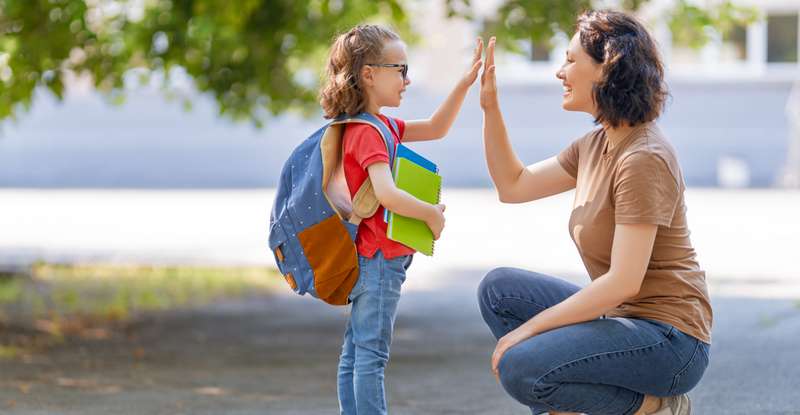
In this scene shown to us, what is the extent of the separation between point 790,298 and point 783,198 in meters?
11.0

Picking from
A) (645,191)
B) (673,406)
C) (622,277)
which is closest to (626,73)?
(645,191)

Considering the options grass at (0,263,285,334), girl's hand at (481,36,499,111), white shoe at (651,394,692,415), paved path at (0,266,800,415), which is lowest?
grass at (0,263,285,334)

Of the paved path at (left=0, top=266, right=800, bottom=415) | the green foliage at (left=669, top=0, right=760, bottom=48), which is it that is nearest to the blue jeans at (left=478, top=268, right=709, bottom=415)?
the paved path at (left=0, top=266, right=800, bottom=415)

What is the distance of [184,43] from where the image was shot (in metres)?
7.70

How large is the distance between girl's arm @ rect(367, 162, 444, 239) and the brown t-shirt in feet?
1.54

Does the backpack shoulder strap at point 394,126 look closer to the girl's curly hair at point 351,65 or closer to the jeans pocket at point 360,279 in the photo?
the girl's curly hair at point 351,65

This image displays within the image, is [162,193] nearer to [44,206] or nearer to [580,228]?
[44,206]

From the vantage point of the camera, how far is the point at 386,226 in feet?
12.3

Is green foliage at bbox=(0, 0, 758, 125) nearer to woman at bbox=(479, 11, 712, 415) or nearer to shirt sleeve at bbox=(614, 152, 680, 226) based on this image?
woman at bbox=(479, 11, 712, 415)

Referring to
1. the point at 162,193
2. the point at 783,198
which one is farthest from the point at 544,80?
the point at 162,193

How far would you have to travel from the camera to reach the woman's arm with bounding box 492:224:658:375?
336 cm

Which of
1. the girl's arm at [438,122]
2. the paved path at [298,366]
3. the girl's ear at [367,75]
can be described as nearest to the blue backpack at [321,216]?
the girl's ear at [367,75]

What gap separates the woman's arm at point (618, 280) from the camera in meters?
3.36

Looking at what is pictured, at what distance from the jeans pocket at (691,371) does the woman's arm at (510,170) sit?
32.5 inches
